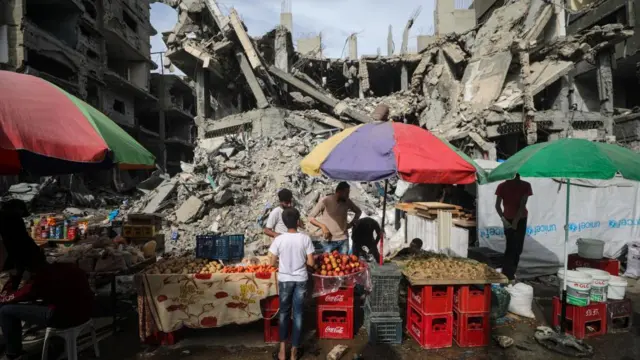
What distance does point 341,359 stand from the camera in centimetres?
400

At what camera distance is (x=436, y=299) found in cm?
423

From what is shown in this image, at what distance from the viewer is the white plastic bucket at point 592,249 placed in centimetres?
515

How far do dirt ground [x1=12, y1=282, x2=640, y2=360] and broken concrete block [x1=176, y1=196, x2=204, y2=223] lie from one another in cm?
761

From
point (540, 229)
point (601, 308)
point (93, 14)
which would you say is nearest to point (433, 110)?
point (540, 229)

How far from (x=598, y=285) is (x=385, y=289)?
3.08 meters

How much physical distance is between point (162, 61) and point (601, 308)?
134 ft

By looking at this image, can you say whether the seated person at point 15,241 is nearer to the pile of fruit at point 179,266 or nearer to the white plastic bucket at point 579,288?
the pile of fruit at point 179,266

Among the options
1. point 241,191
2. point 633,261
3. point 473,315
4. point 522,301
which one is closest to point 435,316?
point 473,315

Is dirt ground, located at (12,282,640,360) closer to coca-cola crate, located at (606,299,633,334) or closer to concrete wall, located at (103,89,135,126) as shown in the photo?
coca-cola crate, located at (606,299,633,334)

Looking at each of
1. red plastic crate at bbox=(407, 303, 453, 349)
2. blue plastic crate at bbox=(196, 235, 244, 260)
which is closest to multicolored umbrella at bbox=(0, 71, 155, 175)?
blue plastic crate at bbox=(196, 235, 244, 260)

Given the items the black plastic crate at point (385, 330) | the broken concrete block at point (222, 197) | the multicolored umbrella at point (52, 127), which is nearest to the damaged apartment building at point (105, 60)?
the broken concrete block at point (222, 197)

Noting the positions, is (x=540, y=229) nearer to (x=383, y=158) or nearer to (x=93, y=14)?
(x=383, y=158)

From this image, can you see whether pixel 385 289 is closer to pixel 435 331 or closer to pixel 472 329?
pixel 435 331

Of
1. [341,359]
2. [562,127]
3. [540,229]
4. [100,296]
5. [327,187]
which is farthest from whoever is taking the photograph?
[562,127]
